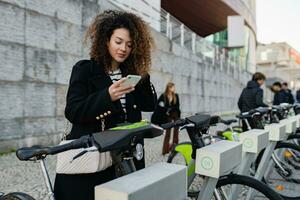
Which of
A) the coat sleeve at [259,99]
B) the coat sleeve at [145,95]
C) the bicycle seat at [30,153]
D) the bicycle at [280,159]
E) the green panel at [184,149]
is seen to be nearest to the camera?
the bicycle seat at [30,153]

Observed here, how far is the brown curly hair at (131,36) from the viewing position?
6.12 ft

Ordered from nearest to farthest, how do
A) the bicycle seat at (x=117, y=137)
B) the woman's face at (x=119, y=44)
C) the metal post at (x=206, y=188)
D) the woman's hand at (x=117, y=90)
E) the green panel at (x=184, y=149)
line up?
the bicycle seat at (x=117, y=137), the woman's hand at (x=117, y=90), the woman's face at (x=119, y=44), the metal post at (x=206, y=188), the green panel at (x=184, y=149)

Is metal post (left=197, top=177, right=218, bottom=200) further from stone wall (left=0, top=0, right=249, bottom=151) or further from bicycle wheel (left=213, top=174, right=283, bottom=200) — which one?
stone wall (left=0, top=0, right=249, bottom=151)

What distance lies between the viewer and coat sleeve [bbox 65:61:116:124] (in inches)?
62.7

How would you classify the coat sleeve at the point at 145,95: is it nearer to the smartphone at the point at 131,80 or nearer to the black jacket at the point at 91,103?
the black jacket at the point at 91,103

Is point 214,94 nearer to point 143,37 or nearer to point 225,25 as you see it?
point 225,25

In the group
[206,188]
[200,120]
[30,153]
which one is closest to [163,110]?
[200,120]

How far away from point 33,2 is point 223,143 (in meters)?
5.76

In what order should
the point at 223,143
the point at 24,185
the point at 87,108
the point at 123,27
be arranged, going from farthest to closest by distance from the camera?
the point at 24,185 < the point at 223,143 < the point at 123,27 < the point at 87,108

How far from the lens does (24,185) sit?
445cm

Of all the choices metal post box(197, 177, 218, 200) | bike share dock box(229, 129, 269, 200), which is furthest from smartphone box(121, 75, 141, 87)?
bike share dock box(229, 129, 269, 200)

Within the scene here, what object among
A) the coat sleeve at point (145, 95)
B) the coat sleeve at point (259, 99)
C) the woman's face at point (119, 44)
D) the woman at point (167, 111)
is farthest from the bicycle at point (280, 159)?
the woman at point (167, 111)

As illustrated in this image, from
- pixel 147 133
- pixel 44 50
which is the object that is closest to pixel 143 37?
pixel 147 133

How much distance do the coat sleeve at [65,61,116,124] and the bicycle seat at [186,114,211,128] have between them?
74 centimetres
